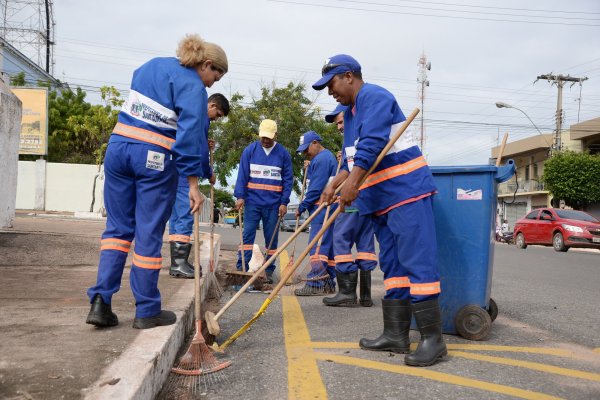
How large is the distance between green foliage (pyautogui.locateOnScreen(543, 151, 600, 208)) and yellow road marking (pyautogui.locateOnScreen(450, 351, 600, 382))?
3355 cm

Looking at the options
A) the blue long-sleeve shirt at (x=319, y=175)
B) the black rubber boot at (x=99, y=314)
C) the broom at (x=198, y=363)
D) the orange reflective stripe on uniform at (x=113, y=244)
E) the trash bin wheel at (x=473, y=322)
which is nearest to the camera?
the broom at (x=198, y=363)

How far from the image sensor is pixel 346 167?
13.4 feet

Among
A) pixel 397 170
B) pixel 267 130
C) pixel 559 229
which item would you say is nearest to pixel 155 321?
pixel 397 170

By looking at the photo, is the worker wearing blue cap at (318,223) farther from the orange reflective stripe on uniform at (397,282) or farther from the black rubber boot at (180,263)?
the orange reflective stripe on uniform at (397,282)

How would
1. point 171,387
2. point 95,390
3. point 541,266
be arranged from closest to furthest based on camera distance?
point 95,390 < point 171,387 < point 541,266

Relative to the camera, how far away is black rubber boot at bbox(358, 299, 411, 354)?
3518 millimetres

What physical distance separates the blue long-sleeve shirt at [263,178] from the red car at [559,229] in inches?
526

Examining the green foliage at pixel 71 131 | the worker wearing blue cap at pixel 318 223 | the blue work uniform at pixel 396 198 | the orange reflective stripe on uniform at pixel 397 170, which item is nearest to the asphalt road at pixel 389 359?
the blue work uniform at pixel 396 198

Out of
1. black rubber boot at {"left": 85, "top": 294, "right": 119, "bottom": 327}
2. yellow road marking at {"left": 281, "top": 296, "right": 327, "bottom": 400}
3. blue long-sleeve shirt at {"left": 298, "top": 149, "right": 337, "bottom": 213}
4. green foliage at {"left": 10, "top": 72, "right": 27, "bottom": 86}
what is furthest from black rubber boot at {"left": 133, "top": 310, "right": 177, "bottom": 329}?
green foliage at {"left": 10, "top": 72, "right": 27, "bottom": 86}

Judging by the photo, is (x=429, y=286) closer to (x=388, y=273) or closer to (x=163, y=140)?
(x=388, y=273)

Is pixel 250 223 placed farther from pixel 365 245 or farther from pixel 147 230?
pixel 147 230

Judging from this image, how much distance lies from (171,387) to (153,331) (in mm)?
477

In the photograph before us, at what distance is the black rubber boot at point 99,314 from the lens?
320 cm

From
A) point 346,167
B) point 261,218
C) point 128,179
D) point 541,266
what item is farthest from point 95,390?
point 541,266
